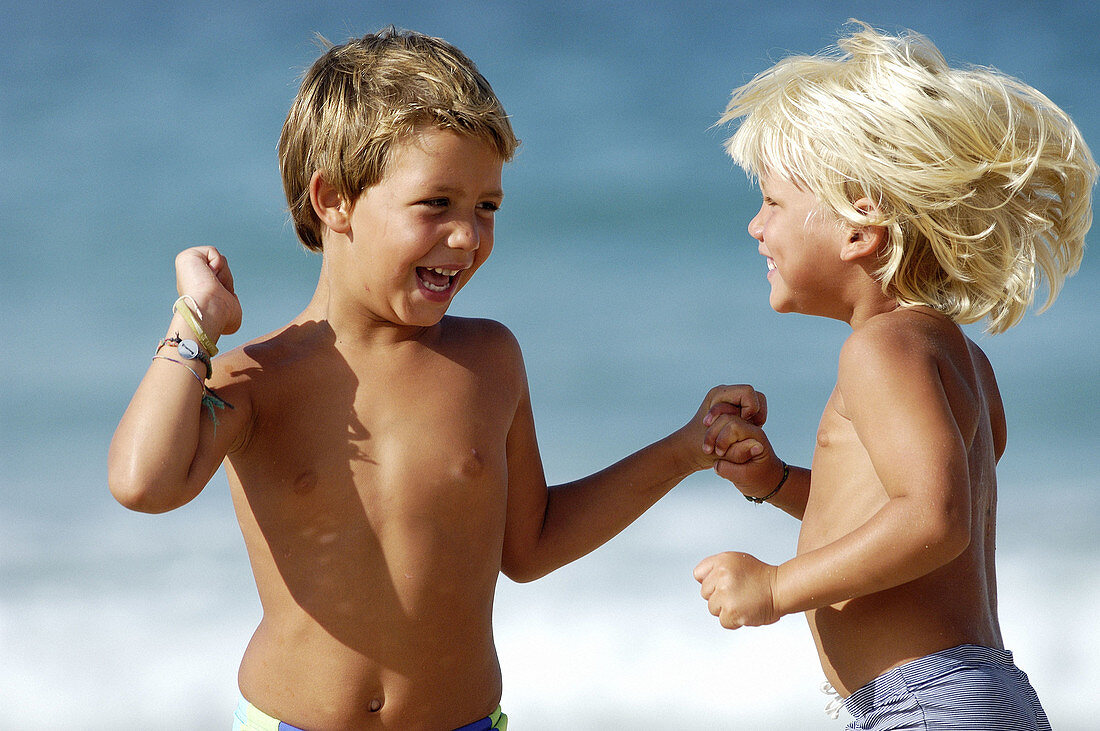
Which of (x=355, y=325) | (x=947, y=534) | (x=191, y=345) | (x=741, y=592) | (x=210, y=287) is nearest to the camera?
(x=947, y=534)

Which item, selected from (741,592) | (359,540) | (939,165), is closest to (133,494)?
(359,540)

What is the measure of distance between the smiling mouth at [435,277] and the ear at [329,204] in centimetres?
20

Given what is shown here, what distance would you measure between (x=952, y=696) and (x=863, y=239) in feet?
2.96

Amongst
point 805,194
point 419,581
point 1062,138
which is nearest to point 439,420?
point 419,581

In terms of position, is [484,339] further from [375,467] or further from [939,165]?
[939,165]

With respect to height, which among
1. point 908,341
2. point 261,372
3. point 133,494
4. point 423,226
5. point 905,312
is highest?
point 423,226

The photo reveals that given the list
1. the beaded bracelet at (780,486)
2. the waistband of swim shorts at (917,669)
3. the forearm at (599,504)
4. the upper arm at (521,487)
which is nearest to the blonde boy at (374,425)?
the upper arm at (521,487)

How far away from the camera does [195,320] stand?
7.39ft

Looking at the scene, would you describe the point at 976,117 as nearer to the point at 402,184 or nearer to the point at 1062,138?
the point at 1062,138

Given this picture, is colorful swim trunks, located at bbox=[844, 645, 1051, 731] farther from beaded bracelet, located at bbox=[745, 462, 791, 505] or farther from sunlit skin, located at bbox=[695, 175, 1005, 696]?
beaded bracelet, located at bbox=[745, 462, 791, 505]

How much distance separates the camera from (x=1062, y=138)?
96.8 inches

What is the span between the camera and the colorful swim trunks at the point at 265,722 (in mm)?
2365

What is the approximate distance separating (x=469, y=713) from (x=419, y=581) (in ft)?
0.99

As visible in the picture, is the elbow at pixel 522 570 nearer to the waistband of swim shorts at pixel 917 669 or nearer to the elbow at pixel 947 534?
the waistband of swim shorts at pixel 917 669
